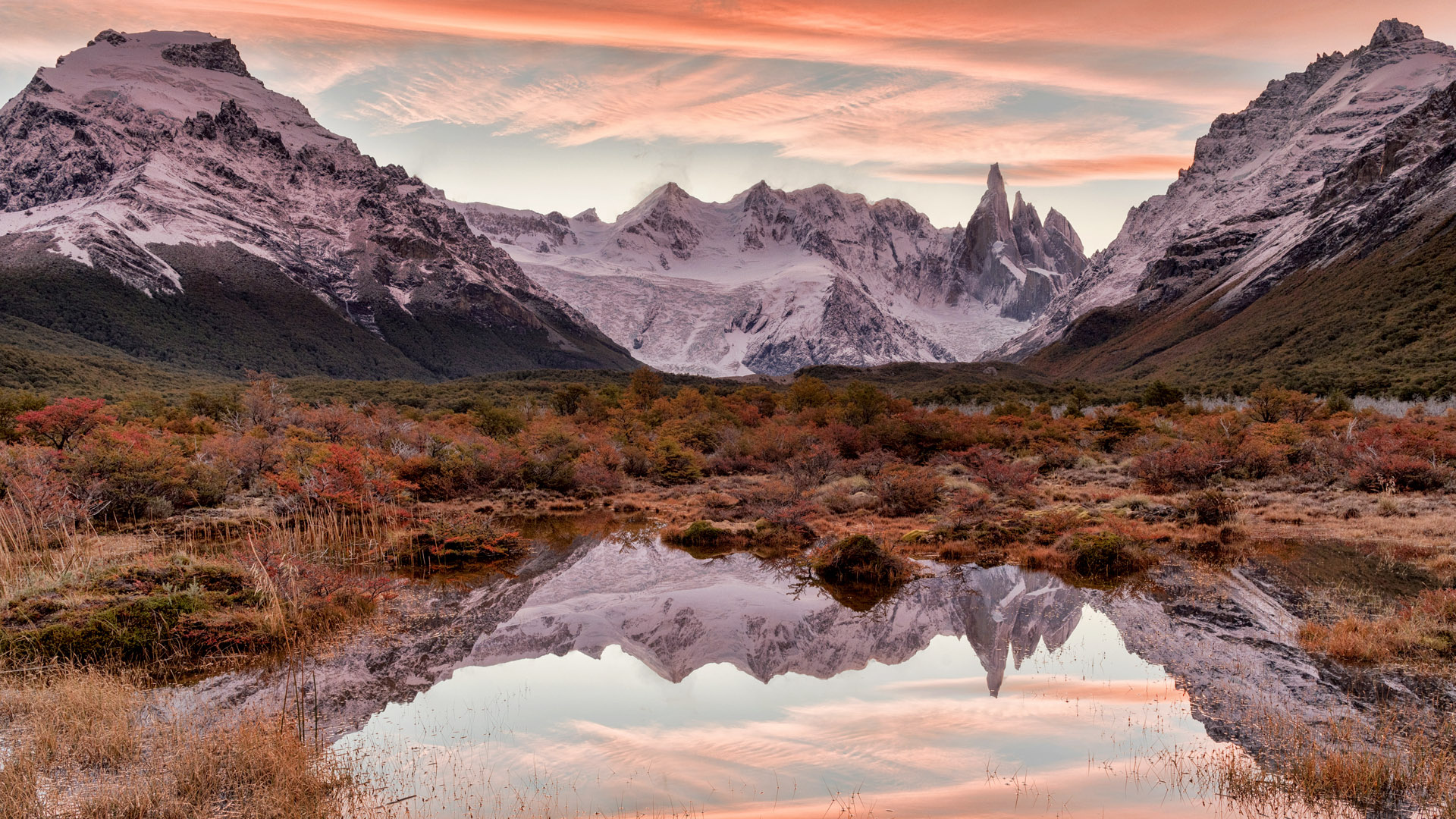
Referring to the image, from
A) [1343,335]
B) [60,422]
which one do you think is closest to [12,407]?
[60,422]

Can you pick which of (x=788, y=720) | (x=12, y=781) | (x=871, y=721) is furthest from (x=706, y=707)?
(x=12, y=781)

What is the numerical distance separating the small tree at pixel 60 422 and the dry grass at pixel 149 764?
26.5 metres

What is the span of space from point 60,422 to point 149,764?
29758 mm

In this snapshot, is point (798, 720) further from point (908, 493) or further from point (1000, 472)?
point (1000, 472)

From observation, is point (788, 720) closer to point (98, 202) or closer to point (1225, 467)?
point (1225, 467)

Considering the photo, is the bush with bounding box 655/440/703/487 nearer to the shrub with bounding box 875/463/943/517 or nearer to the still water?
the shrub with bounding box 875/463/943/517

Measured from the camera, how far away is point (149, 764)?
800 centimetres

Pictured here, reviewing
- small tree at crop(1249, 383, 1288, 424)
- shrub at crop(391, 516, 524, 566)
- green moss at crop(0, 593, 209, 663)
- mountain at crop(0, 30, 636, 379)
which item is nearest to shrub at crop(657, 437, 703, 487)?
shrub at crop(391, 516, 524, 566)

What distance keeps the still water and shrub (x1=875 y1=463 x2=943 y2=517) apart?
431 inches

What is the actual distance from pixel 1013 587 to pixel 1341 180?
18602 cm

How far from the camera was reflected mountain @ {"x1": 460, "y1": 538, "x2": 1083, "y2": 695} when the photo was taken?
1273 centimetres

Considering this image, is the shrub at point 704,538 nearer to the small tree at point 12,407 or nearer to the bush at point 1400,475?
the bush at point 1400,475

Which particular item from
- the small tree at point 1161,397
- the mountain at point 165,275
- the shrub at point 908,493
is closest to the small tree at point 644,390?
the shrub at point 908,493

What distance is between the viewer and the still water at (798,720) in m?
7.85
